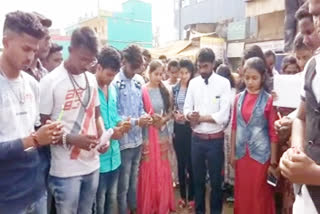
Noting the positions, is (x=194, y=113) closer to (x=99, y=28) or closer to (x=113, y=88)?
(x=113, y=88)

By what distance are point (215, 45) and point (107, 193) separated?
9.29m

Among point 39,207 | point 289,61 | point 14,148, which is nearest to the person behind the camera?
point 14,148

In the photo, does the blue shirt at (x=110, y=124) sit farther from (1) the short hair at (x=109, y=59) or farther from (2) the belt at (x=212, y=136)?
(2) the belt at (x=212, y=136)

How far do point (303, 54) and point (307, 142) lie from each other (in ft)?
4.87

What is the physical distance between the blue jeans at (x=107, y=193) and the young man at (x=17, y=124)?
104 centimetres

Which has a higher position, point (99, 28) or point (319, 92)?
point (99, 28)

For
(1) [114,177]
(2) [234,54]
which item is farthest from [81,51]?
(2) [234,54]

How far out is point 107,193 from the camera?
313 cm

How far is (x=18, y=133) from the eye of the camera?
192 centimetres

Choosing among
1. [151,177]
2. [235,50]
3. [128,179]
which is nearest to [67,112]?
[128,179]

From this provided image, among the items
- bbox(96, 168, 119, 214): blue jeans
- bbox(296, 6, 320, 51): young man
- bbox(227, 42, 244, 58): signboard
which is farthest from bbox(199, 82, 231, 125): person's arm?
bbox(227, 42, 244, 58): signboard

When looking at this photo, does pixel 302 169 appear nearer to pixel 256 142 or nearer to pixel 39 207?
pixel 39 207

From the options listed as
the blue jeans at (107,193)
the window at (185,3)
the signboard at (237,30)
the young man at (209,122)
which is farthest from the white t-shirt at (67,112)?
the window at (185,3)

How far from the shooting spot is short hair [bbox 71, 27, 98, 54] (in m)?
2.38
